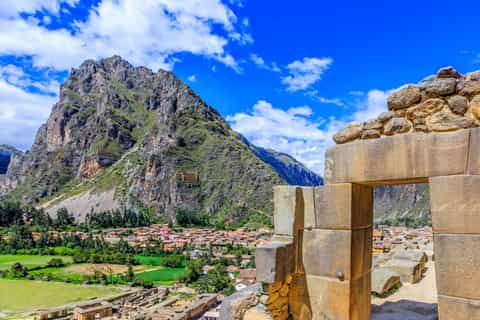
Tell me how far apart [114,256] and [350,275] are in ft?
189

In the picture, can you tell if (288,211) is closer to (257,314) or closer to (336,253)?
(336,253)

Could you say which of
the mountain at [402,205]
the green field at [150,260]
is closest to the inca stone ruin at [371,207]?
the green field at [150,260]

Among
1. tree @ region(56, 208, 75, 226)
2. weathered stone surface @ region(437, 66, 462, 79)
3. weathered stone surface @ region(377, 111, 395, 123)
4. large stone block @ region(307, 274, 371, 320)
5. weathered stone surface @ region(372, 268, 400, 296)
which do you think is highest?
weathered stone surface @ region(437, 66, 462, 79)

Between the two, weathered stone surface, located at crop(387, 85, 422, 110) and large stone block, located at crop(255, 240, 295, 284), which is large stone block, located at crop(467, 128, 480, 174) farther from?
A: large stone block, located at crop(255, 240, 295, 284)

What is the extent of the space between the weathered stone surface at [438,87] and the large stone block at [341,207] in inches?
48.3

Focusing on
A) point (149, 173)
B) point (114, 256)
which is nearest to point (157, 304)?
point (114, 256)

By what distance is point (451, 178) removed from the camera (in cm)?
352

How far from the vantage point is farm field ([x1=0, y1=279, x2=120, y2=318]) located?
116 ft

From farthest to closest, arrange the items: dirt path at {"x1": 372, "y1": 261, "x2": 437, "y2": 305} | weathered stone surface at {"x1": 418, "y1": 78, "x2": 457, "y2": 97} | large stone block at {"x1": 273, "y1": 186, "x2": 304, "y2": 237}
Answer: dirt path at {"x1": 372, "y1": 261, "x2": 437, "y2": 305} < large stone block at {"x1": 273, "y1": 186, "x2": 304, "y2": 237} < weathered stone surface at {"x1": 418, "y1": 78, "x2": 457, "y2": 97}

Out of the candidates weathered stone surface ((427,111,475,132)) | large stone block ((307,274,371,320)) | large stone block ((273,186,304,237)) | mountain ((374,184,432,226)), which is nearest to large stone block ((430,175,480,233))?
weathered stone surface ((427,111,475,132))

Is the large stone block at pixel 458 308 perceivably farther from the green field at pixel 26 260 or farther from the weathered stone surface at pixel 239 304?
the green field at pixel 26 260

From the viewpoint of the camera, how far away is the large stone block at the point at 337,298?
4.17 m

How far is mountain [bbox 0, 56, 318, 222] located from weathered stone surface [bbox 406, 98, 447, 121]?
3657 inches

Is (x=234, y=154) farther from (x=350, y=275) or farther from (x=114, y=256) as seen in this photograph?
(x=350, y=275)
